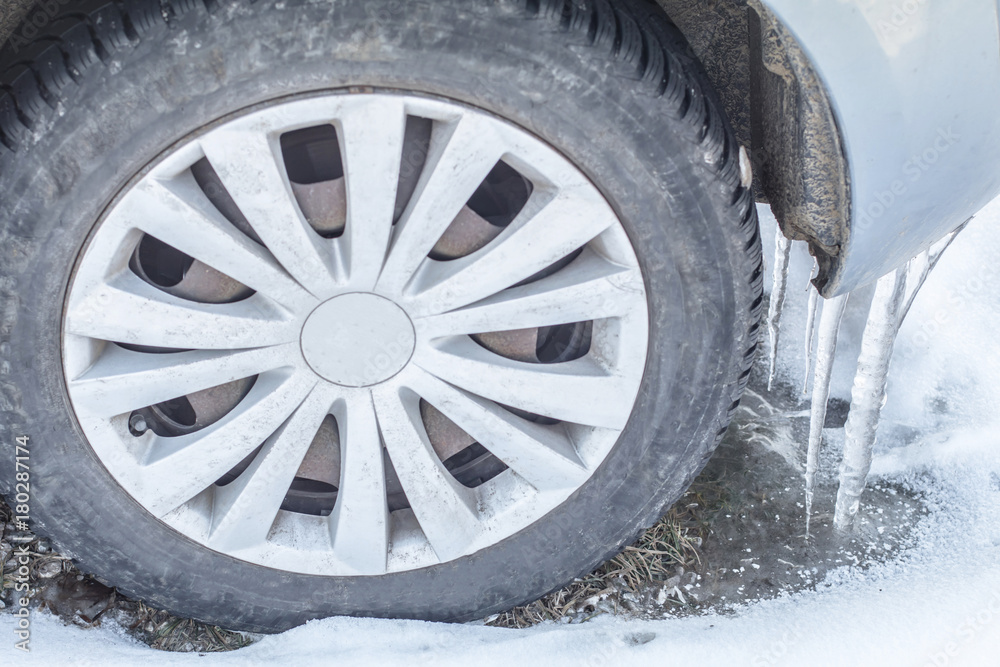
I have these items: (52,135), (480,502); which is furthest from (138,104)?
(480,502)

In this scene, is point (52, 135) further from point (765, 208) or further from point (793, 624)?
point (765, 208)

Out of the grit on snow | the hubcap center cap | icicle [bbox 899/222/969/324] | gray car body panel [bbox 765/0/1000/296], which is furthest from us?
icicle [bbox 899/222/969/324]

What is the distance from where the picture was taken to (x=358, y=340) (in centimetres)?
138

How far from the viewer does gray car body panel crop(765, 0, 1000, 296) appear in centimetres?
108

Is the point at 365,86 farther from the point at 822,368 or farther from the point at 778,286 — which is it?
the point at 778,286

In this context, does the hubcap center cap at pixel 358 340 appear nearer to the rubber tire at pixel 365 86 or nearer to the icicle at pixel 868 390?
the rubber tire at pixel 365 86

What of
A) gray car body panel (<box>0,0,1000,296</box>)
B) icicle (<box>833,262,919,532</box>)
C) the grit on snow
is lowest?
the grit on snow

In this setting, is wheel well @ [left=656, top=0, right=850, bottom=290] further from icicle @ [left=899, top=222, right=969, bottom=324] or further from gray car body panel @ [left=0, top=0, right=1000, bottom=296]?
icicle @ [left=899, top=222, right=969, bottom=324]

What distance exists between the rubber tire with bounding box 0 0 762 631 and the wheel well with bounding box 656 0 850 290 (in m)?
0.10

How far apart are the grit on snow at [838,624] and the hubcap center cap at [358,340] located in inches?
22.3

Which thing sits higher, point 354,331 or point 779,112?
point 779,112

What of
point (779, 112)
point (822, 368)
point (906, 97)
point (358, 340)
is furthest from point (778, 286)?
point (358, 340)

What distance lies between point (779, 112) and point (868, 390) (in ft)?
2.29

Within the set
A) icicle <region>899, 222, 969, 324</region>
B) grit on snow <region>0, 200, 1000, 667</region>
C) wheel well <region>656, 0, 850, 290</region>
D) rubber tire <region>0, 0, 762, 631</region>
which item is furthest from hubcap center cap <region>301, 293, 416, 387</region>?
icicle <region>899, 222, 969, 324</region>
